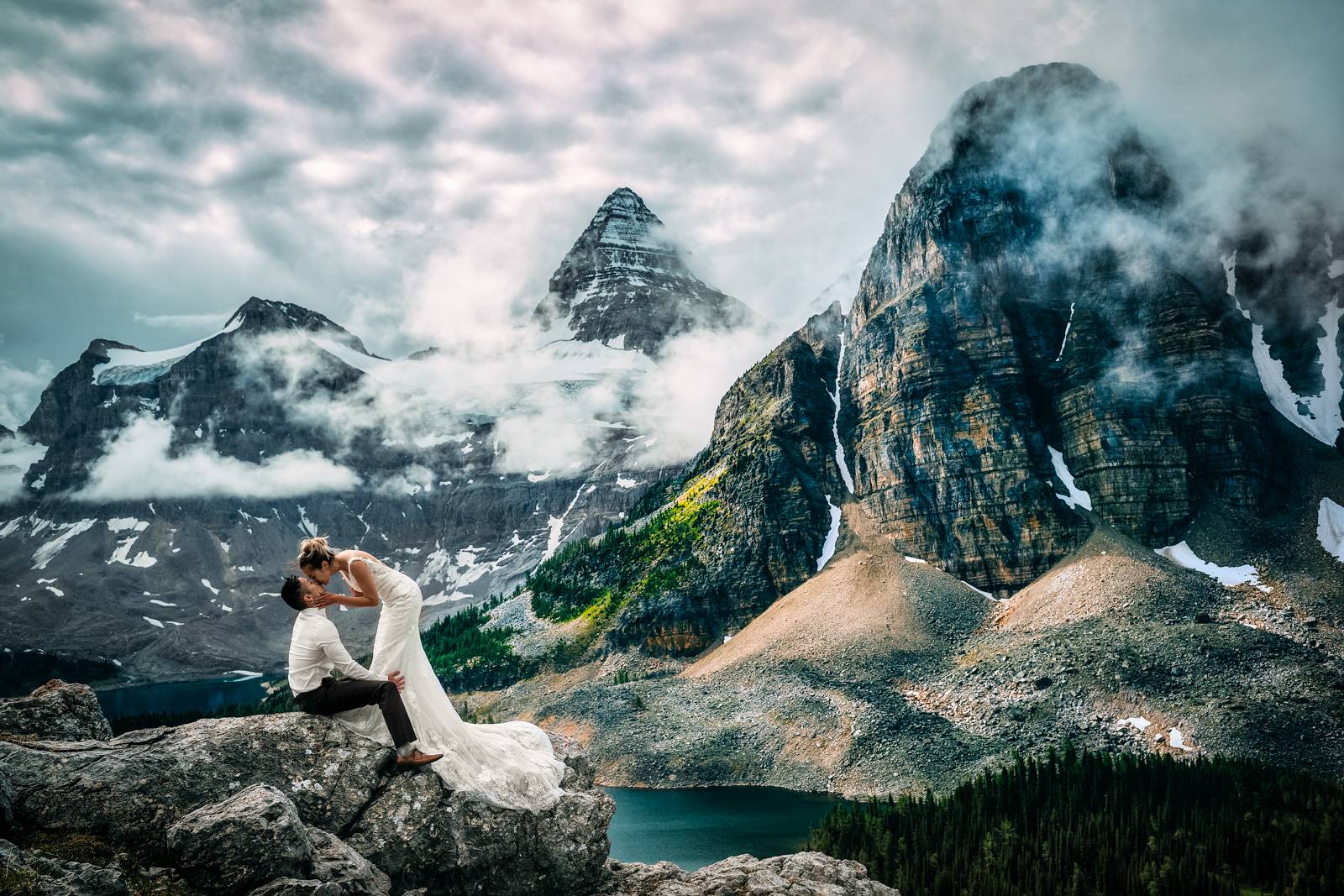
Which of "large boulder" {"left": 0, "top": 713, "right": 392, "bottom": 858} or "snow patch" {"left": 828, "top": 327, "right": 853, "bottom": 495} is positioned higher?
"snow patch" {"left": 828, "top": 327, "right": 853, "bottom": 495}

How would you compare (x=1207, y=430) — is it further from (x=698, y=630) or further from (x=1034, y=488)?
(x=698, y=630)

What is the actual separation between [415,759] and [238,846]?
2497 mm

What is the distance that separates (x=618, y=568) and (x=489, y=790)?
154 metres

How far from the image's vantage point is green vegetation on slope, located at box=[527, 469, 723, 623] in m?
155

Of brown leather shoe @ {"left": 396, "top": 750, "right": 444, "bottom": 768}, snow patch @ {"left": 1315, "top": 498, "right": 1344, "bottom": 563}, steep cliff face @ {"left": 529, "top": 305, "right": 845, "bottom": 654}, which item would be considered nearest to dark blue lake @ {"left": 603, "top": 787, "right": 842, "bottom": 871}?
steep cliff face @ {"left": 529, "top": 305, "right": 845, "bottom": 654}

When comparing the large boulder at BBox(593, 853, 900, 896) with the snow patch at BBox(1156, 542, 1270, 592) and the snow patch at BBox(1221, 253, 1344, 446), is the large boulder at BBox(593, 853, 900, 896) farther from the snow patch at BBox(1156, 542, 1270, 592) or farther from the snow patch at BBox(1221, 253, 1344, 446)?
the snow patch at BBox(1221, 253, 1344, 446)

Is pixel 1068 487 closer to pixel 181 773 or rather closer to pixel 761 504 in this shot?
pixel 761 504

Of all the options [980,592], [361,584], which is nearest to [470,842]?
[361,584]

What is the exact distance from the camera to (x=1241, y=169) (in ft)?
523

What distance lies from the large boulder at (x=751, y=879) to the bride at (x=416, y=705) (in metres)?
2.15

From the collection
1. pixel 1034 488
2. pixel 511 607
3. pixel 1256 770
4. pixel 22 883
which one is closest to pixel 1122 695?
pixel 1256 770

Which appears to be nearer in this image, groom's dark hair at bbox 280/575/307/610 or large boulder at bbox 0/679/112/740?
groom's dark hair at bbox 280/575/307/610

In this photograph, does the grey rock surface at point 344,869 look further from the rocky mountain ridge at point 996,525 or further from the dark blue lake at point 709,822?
the rocky mountain ridge at point 996,525

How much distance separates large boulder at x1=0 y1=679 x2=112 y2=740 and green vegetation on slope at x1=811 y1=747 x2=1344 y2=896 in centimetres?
4691
